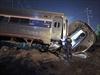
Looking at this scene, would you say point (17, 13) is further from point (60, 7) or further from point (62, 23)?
point (60, 7)

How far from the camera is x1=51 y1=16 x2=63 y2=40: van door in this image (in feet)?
44.4

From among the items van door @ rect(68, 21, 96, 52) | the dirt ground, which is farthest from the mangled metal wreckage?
the dirt ground

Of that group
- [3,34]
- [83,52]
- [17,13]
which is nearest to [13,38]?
[3,34]

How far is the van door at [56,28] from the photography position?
13.5 m

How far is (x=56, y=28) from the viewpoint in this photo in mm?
13633

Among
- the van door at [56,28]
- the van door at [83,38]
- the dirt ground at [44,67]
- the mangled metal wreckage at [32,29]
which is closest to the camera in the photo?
the dirt ground at [44,67]

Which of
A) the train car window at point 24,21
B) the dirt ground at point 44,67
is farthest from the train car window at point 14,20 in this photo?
the dirt ground at point 44,67

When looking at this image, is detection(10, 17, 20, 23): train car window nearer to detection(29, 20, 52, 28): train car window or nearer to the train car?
the train car

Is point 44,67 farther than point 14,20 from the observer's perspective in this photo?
No

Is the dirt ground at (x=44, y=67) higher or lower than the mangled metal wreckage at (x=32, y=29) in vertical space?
lower

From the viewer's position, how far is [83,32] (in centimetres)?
1416

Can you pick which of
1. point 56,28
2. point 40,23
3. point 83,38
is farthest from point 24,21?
point 83,38

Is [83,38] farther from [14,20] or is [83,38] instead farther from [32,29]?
[14,20]

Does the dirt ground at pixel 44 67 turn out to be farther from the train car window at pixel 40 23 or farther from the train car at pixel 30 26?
the train car window at pixel 40 23
